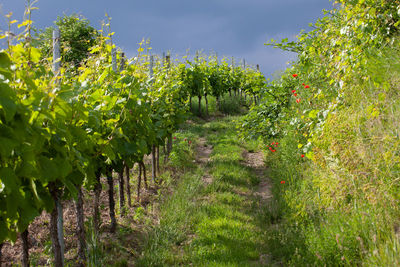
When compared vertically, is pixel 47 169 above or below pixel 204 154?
below

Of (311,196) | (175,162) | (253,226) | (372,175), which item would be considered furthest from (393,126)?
(175,162)

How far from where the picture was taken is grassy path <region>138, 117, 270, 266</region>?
155 inches

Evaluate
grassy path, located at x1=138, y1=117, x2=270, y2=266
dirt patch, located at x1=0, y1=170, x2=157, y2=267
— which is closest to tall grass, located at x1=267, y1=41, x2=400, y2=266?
grassy path, located at x1=138, y1=117, x2=270, y2=266

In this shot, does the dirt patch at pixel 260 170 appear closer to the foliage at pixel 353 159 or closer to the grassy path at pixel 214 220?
the grassy path at pixel 214 220

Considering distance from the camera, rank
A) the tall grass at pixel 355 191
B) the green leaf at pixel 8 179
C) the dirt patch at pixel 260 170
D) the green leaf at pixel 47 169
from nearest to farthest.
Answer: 1. the green leaf at pixel 8 179
2. the green leaf at pixel 47 169
3. the tall grass at pixel 355 191
4. the dirt patch at pixel 260 170

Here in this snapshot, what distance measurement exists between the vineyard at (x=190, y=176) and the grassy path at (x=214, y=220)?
27 millimetres

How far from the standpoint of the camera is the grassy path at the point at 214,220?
3949mm

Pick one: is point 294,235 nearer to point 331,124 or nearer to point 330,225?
point 330,225

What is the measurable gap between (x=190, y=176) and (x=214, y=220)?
2.25 meters

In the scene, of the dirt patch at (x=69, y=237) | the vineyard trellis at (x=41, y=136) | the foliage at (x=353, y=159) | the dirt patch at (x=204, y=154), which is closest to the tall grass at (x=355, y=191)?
the foliage at (x=353, y=159)

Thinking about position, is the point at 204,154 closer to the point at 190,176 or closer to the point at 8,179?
the point at 190,176

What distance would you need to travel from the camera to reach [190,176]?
7.11m

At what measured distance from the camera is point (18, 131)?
6.43 ft

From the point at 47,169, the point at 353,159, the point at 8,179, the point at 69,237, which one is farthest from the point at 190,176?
the point at 8,179
